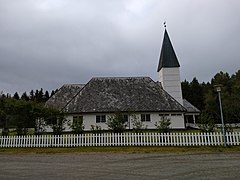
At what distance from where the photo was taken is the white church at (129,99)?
29.3 m

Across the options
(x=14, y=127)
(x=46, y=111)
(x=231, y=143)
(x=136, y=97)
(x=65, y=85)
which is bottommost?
(x=231, y=143)

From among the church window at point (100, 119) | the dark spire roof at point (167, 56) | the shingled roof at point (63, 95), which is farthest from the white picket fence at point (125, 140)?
the dark spire roof at point (167, 56)

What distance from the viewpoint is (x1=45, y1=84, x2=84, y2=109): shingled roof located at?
32.3 metres

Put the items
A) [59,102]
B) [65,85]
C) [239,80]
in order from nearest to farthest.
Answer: [59,102] < [65,85] < [239,80]

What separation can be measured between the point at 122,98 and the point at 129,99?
90 cm

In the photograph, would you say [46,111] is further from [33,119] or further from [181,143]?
[181,143]

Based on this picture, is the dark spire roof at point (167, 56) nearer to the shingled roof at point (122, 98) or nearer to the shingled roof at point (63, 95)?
the shingled roof at point (122, 98)

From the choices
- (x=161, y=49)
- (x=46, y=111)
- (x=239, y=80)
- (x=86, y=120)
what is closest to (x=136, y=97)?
(x=86, y=120)

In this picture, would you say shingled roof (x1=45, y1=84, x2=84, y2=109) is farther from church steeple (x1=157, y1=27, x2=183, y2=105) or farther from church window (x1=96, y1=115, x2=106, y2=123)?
church steeple (x1=157, y1=27, x2=183, y2=105)

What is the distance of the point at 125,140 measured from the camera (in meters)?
17.1

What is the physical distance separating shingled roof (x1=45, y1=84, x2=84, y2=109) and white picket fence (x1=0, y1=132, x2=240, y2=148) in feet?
45.7

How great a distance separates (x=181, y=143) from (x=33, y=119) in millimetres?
11480

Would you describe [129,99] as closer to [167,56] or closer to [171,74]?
[171,74]

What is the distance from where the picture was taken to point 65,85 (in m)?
36.2
